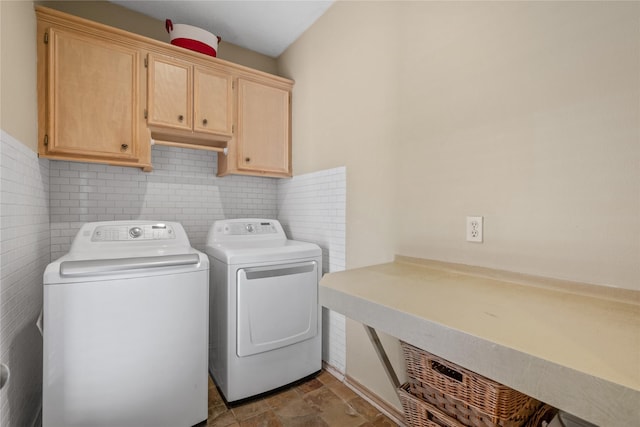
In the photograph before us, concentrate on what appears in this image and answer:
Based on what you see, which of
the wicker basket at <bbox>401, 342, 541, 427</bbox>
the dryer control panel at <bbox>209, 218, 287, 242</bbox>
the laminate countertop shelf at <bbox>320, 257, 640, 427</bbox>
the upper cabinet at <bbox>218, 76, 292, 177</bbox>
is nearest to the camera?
the laminate countertop shelf at <bbox>320, 257, 640, 427</bbox>

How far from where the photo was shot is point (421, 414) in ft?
3.97

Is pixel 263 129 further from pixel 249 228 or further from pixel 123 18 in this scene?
pixel 123 18

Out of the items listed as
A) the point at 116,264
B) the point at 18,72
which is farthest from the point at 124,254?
the point at 18,72

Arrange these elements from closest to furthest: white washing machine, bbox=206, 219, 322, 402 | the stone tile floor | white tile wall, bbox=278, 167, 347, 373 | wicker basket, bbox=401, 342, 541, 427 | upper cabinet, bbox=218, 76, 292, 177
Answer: wicker basket, bbox=401, 342, 541, 427 < the stone tile floor < white washing machine, bbox=206, 219, 322, 402 < white tile wall, bbox=278, 167, 347, 373 < upper cabinet, bbox=218, 76, 292, 177

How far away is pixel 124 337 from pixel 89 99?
4.89 ft

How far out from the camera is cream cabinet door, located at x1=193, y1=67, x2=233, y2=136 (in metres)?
2.18

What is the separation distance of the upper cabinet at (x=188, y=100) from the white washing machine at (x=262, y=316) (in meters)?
0.84

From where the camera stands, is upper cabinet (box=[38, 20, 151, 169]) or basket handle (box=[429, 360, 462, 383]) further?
upper cabinet (box=[38, 20, 151, 169])

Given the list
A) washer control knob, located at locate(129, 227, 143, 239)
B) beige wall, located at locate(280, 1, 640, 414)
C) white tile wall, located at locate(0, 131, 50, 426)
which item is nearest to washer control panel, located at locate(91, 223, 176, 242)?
Answer: washer control knob, located at locate(129, 227, 143, 239)

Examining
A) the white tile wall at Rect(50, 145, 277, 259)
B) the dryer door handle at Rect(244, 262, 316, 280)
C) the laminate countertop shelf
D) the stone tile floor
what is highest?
the white tile wall at Rect(50, 145, 277, 259)

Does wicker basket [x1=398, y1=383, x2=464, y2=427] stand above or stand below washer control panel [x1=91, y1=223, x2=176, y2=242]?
below

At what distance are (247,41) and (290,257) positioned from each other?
2.02 meters

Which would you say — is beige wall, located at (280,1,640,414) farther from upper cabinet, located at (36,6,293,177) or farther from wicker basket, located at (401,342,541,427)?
upper cabinet, located at (36,6,293,177)

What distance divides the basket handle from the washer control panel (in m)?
1.75
